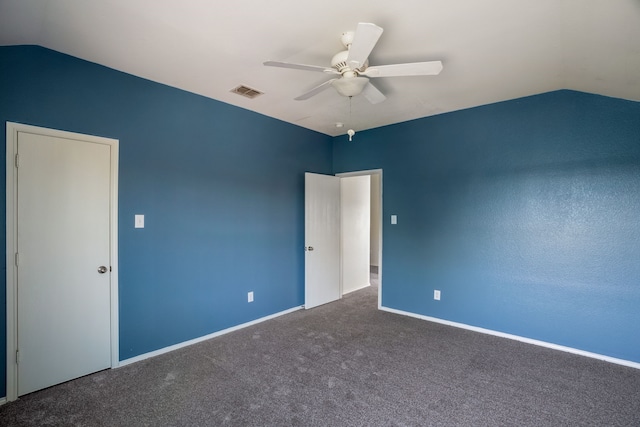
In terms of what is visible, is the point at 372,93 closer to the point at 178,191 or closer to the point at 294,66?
the point at 294,66

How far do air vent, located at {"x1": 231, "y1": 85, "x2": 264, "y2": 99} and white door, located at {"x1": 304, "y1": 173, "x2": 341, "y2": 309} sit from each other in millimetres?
1382

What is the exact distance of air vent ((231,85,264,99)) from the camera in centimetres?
303

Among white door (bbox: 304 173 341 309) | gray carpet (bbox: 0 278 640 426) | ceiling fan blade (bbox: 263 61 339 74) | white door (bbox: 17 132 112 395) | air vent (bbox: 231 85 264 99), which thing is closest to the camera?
ceiling fan blade (bbox: 263 61 339 74)

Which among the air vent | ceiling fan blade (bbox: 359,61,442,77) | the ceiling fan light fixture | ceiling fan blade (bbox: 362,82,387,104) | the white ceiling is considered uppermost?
the air vent

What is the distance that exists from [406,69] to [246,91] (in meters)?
1.78

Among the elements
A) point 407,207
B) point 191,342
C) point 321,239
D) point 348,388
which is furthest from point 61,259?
point 407,207

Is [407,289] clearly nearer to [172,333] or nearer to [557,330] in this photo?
[557,330]

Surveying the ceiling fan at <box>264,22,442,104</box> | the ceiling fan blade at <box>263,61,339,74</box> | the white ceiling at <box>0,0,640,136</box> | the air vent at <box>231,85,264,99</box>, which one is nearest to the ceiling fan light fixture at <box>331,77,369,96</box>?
the ceiling fan at <box>264,22,442,104</box>

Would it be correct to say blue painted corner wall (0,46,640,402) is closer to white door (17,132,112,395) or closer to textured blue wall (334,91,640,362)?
textured blue wall (334,91,640,362)

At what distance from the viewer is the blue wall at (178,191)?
237 cm

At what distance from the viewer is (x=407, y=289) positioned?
4074 mm

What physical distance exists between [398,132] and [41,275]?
4.08 m

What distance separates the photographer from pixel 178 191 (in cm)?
306

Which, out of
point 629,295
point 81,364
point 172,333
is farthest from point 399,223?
point 81,364
